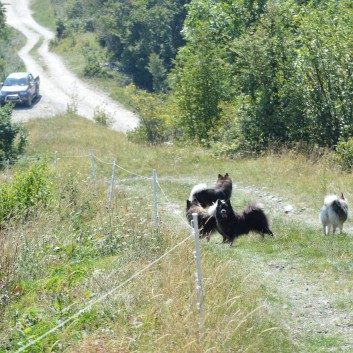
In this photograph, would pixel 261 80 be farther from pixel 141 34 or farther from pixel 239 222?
pixel 141 34

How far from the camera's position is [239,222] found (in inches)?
527

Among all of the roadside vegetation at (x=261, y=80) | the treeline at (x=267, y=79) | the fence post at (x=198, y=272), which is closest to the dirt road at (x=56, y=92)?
the roadside vegetation at (x=261, y=80)

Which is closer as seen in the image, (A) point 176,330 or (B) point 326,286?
(A) point 176,330

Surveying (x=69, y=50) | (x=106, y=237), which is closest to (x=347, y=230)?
(x=106, y=237)

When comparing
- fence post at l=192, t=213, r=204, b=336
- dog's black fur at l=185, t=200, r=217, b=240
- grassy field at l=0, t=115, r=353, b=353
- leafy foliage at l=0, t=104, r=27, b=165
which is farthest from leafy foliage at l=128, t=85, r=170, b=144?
fence post at l=192, t=213, r=204, b=336

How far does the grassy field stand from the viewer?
24.2ft

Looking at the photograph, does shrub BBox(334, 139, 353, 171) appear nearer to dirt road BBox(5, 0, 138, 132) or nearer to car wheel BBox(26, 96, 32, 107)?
dirt road BBox(5, 0, 138, 132)

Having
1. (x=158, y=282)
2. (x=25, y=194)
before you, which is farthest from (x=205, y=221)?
(x=158, y=282)

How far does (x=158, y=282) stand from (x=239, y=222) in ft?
16.7

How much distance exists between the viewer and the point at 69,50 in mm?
62844

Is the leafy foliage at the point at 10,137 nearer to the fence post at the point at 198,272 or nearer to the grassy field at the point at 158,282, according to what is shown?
the grassy field at the point at 158,282

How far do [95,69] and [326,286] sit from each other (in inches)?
1864

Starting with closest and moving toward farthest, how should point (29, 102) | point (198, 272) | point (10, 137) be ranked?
point (198, 272) → point (10, 137) → point (29, 102)

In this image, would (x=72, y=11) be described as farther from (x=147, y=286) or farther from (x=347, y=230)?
(x=147, y=286)
